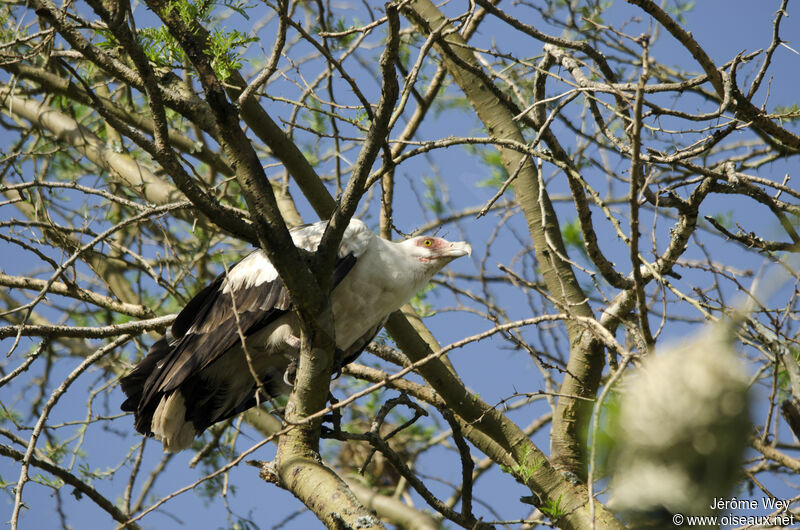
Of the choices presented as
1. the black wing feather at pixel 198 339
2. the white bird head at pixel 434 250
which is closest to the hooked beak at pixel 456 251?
the white bird head at pixel 434 250

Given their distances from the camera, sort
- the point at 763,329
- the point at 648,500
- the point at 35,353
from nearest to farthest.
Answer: the point at 648,500
the point at 763,329
the point at 35,353

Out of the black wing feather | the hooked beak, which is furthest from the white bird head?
the black wing feather

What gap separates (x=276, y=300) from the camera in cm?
442

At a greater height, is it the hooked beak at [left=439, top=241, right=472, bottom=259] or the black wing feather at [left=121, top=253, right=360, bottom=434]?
the hooked beak at [left=439, top=241, right=472, bottom=259]

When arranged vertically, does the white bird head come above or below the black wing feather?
above

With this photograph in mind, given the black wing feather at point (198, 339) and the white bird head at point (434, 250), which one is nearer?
the black wing feather at point (198, 339)

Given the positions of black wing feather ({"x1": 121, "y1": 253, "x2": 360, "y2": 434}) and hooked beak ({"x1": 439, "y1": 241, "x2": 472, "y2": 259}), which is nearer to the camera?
black wing feather ({"x1": 121, "y1": 253, "x2": 360, "y2": 434})

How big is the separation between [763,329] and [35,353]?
3.56m

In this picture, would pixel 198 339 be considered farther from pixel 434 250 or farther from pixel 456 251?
pixel 456 251

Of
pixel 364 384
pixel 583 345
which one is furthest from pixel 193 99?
pixel 364 384

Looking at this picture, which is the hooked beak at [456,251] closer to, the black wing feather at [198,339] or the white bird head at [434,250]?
the white bird head at [434,250]

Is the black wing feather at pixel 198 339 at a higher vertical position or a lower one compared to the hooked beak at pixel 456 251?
lower

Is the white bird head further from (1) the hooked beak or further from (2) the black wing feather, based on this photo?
(2) the black wing feather

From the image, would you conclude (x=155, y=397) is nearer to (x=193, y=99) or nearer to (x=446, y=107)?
(x=193, y=99)
